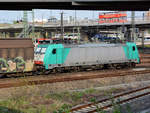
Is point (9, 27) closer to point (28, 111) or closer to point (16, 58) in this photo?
point (16, 58)

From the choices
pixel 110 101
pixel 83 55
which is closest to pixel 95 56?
pixel 83 55

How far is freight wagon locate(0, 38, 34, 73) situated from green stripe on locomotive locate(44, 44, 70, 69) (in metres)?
1.60

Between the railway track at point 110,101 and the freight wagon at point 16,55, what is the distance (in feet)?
29.7

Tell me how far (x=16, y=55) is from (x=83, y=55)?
21.5 ft

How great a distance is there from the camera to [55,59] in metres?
20.5

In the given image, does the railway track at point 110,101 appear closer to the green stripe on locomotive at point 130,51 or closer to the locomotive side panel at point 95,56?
the locomotive side panel at point 95,56

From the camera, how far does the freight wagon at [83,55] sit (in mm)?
20400

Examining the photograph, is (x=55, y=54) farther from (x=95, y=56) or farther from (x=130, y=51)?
(x=130, y=51)

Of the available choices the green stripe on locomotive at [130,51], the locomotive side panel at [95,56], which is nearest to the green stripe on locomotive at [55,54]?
the locomotive side panel at [95,56]

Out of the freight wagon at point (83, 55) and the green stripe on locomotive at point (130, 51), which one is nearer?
the freight wagon at point (83, 55)

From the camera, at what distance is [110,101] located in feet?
38.2

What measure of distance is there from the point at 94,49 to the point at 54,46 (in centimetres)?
433

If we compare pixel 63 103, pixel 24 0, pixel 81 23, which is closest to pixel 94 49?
pixel 63 103

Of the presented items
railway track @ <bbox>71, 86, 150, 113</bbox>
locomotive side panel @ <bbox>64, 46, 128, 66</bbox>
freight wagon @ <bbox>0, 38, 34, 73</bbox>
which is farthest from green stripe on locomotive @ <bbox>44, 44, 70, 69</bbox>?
railway track @ <bbox>71, 86, 150, 113</bbox>
